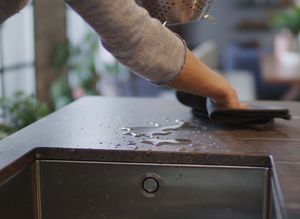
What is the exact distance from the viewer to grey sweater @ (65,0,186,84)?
72 centimetres

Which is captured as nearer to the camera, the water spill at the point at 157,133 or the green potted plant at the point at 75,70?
the water spill at the point at 157,133

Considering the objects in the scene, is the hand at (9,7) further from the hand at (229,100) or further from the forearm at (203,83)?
the hand at (229,100)

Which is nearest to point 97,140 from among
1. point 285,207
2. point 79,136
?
point 79,136

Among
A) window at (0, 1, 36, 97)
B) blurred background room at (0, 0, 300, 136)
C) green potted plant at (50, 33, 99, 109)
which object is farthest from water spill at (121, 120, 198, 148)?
green potted plant at (50, 33, 99, 109)

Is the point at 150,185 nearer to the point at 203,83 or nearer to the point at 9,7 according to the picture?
the point at 203,83

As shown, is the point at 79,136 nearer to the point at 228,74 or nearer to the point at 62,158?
the point at 62,158

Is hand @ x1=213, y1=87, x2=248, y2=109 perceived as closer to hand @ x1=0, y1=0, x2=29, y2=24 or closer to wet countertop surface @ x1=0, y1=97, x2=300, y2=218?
wet countertop surface @ x1=0, y1=97, x2=300, y2=218

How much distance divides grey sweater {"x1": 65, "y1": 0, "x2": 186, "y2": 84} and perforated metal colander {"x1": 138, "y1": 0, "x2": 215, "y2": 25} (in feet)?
0.53

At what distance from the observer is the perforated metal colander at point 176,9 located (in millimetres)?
997

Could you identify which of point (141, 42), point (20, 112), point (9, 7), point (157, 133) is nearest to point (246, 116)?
point (157, 133)

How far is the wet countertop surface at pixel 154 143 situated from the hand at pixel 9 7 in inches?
9.0

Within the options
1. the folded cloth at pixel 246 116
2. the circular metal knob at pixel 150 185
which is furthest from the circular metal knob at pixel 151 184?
the folded cloth at pixel 246 116

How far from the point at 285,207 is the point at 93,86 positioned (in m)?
3.02

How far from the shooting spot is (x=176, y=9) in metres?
1.01
